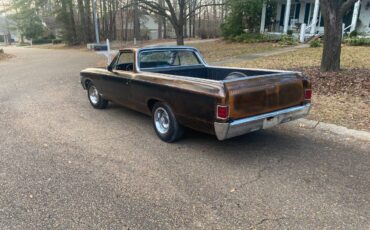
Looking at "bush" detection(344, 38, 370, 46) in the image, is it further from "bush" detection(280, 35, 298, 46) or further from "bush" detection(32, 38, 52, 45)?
"bush" detection(32, 38, 52, 45)

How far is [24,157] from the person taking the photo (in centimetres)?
478

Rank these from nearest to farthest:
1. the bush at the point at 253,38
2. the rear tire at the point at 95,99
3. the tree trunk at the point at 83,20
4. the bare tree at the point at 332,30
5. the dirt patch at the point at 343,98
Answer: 1. the dirt patch at the point at 343,98
2. the rear tire at the point at 95,99
3. the bare tree at the point at 332,30
4. the bush at the point at 253,38
5. the tree trunk at the point at 83,20

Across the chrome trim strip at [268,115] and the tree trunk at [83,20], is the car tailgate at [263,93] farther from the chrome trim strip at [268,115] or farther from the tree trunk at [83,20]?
the tree trunk at [83,20]

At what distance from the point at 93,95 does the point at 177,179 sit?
14.6ft

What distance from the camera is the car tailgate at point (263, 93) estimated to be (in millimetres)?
4078

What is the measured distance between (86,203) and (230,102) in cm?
209

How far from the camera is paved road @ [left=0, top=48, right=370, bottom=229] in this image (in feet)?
10.4

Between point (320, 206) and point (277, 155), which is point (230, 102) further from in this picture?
point (320, 206)

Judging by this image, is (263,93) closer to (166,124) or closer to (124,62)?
(166,124)

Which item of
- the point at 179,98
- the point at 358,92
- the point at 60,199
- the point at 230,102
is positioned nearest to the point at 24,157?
the point at 60,199

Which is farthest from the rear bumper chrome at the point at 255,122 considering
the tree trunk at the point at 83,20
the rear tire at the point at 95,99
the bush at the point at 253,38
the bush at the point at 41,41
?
the bush at the point at 41,41

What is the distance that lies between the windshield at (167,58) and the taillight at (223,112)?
2415 mm

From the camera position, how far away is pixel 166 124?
5.30m

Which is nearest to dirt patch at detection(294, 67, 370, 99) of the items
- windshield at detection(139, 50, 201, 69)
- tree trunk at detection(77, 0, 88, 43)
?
windshield at detection(139, 50, 201, 69)
